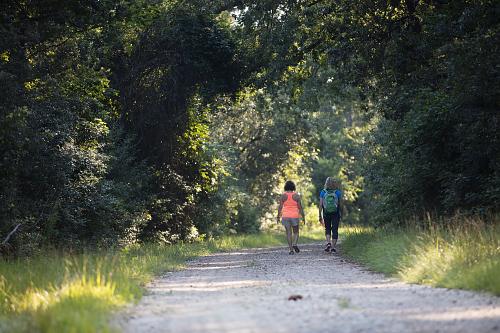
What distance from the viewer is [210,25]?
27922mm

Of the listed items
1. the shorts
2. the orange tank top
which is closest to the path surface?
the shorts

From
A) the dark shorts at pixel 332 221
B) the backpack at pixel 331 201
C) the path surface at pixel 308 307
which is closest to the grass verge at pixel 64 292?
the path surface at pixel 308 307

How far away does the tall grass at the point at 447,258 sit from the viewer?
1096 centimetres

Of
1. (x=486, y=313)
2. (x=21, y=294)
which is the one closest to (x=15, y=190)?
(x=21, y=294)

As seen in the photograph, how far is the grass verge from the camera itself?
8.43m

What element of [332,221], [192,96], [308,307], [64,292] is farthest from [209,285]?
[192,96]

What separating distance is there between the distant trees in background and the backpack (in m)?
1.71

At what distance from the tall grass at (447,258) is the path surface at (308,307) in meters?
0.34

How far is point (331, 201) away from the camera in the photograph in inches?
859

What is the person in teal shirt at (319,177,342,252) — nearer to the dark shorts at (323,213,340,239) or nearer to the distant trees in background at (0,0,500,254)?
the dark shorts at (323,213,340,239)

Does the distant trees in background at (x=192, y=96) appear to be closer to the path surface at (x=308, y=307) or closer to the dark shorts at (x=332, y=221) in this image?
the dark shorts at (x=332, y=221)

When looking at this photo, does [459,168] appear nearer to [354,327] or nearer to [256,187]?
[354,327]

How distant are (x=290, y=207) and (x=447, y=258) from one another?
9974 mm

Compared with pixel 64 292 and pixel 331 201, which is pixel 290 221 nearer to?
pixel 331 201
